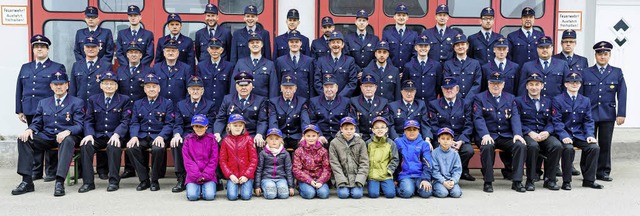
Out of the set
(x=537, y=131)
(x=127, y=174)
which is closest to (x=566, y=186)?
(x=537, y=131)

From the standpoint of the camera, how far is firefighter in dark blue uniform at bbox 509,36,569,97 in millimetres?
8039

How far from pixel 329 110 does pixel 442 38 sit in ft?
6.71

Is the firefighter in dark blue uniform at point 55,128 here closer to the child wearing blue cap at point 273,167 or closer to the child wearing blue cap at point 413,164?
the child wearing blue cap at point 273,167

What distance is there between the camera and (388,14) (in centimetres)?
901

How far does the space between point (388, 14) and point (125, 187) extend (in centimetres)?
437

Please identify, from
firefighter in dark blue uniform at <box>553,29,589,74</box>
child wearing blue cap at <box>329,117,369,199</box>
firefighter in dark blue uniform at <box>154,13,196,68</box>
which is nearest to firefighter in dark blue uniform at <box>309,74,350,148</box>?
child wearing blue cap at <box>329,117,369,199</box>

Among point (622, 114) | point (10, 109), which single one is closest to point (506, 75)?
point (622, 114)

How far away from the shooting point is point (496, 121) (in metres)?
7.68

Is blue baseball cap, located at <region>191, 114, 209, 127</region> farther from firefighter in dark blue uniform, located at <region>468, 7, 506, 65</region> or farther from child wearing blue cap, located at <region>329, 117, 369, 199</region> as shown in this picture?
firefighter in dark blue uniform, located at <region>468, 7, 506, 65</region>

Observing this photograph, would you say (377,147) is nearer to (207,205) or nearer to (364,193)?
(364,193)

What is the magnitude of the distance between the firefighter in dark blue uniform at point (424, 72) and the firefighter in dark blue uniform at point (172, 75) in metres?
2.94

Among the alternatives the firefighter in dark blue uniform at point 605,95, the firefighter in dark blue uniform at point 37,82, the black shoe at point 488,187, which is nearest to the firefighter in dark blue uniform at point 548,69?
the firefighter in dark blue uniform at point 605,95

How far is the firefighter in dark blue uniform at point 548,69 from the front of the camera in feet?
26.4

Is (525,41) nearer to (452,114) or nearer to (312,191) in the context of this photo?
(452,114)
